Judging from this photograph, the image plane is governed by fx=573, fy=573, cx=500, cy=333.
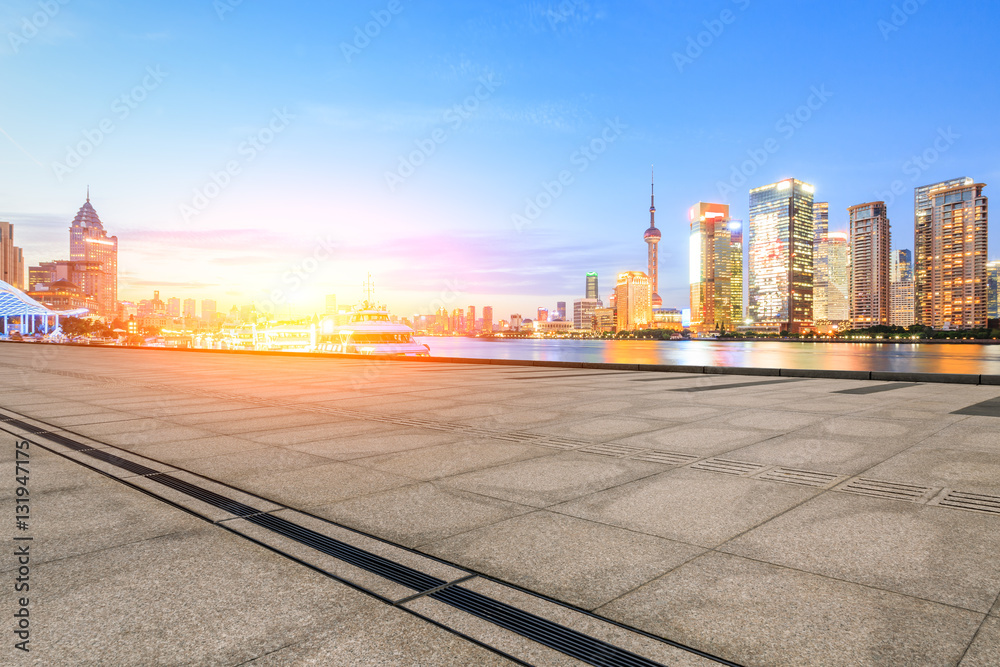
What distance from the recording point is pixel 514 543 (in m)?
4.45

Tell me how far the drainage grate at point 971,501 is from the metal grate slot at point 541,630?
4.25m

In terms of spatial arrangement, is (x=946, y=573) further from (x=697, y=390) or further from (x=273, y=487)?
(x=697, y=390)

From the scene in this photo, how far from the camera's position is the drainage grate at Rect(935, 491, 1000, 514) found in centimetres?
519

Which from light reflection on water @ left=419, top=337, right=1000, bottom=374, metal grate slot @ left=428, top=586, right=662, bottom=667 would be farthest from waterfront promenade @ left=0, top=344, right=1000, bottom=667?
light reflection on water @ left=419, top=337, right=1000, bottom=374

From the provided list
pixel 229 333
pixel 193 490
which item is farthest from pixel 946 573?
pixel 229 333

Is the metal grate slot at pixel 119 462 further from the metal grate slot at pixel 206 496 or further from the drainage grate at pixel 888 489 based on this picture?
the drainage grate at pixel 888 489

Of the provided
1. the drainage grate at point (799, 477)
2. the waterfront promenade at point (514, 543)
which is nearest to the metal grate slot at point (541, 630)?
the waterfront promenade at point (514, 543)

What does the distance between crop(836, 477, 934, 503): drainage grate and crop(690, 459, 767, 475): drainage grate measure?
3.19 feet

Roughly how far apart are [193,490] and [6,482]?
93.6 inches

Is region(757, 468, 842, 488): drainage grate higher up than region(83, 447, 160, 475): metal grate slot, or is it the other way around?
region(757, 468, 842, 488): drainage grate

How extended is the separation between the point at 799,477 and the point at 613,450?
2.31 metres

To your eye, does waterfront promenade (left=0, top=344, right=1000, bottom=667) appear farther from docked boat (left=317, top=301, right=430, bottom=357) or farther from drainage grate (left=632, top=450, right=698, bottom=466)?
docked boat (left=317, top=301, right=430, bottom=357)

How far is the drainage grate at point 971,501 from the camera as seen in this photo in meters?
5.19

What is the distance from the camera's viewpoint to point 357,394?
1514cm
